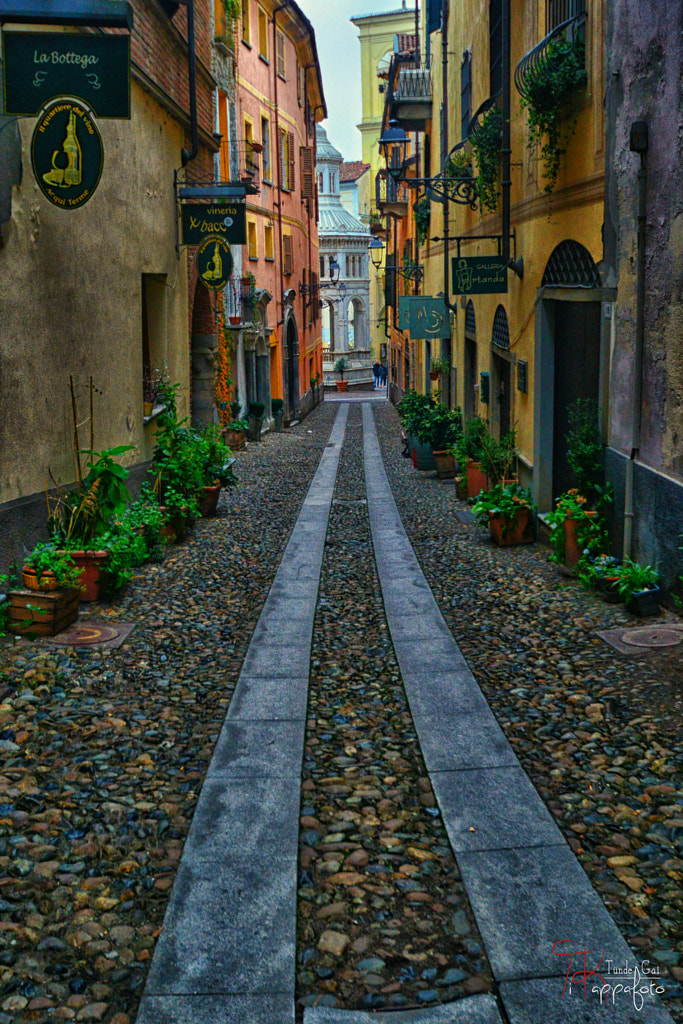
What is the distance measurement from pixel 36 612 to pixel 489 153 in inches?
301

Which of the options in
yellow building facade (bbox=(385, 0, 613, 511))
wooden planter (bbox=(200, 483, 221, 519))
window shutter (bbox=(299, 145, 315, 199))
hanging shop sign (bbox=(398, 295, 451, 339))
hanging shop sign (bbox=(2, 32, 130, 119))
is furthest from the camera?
window shutter (bbox=(299, 145, 315, 199))

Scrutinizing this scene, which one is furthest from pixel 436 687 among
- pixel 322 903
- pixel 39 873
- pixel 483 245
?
pixel 483 245

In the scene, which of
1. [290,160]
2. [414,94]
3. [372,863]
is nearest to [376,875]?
[372,863]

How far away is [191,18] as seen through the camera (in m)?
12.0

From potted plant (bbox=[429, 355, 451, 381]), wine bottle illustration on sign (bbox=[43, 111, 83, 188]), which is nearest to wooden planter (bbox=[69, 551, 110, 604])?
wine bottle illustration on sign (bbox=[43, 111, 83, 188])

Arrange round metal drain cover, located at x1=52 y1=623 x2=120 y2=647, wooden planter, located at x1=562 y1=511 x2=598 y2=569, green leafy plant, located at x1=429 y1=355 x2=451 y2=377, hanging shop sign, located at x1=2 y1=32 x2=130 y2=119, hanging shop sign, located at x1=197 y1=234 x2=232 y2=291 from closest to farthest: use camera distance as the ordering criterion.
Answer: hanging shop sign, located at x1=2 y1=32 x2=130 y2=119 < round metal drain cover, located at x1=52 y1=623 x2=120 y2=647 < wooden planter, located at x1=562 y1=511 x2=598 y2=569 < hanging shop sign, located at x1=197 y1=234 x2=232 y2=291 < green leafy plant, located at x1=429 y1=355 x2=451 y2=377

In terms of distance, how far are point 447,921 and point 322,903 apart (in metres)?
0.46

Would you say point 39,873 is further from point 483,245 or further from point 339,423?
point 339,423

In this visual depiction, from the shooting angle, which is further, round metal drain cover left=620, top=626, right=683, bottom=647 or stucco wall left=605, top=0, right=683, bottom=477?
stucco wall left=605, top=0, right=683, bottom=477

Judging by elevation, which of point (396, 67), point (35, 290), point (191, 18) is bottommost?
point (35, 290)

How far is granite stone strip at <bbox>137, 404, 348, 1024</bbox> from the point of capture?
3.04m

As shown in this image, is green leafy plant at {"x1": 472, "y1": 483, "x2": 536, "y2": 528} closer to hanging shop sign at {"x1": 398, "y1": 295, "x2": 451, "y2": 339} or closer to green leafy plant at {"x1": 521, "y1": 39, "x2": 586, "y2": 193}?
green leafy plant at {"x1": 521, "y1": 39, "x2": 586, "y2": 193}

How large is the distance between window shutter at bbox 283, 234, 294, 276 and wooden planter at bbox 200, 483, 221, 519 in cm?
1878

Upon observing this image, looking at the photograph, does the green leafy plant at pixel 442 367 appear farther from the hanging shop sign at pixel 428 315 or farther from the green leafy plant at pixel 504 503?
the green leafy plant at pixel 504 503
